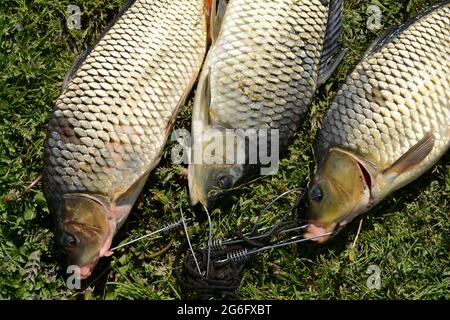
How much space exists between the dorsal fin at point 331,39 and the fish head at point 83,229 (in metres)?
1.31

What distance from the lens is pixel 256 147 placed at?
2822 millimetres

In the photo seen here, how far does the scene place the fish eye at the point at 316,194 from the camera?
9.13 ft

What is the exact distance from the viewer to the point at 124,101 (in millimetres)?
2691

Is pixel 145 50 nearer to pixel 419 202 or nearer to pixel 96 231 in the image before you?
pixel 96 231

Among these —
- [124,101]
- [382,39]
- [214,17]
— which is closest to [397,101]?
[382,39]

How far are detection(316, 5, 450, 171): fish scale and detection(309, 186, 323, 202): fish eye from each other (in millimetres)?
165

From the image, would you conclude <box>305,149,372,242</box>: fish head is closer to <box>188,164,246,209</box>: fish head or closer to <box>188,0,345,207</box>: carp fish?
→ <box>188,0,345,207</box>: carp fish

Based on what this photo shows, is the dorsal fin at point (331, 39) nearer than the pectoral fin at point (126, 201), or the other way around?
the pectoral fin at point (126, 201)

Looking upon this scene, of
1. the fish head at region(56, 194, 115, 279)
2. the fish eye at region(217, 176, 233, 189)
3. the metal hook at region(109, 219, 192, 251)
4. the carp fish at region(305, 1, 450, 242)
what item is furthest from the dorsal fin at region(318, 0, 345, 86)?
the fish head at region(56, 194, 115, 279)

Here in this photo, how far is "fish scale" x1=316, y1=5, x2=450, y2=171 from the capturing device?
8.96 ft

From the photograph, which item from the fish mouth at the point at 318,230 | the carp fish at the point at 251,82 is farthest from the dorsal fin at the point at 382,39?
the fish mouth at the point at 318,230

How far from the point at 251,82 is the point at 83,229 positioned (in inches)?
42.0

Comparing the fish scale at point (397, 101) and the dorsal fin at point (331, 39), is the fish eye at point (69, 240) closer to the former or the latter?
the fish scale at point (397, 101)

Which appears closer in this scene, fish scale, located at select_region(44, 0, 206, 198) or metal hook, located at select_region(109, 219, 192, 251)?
fish scale, located at select_region(44, 0, 206, 198)
